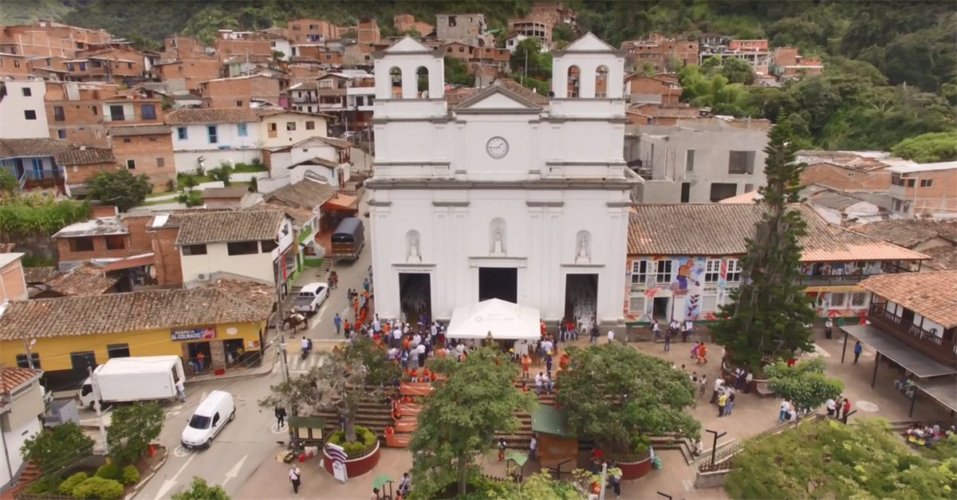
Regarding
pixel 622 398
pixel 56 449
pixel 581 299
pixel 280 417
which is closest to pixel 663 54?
pixel 581 299

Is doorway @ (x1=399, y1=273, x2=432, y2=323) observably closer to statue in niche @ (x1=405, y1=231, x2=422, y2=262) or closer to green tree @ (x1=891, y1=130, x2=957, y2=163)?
statue in niche @ (x1=405, y1=231, x2=422, y2=262)

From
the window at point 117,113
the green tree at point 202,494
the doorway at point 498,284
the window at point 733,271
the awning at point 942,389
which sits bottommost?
the awning at point 942,389

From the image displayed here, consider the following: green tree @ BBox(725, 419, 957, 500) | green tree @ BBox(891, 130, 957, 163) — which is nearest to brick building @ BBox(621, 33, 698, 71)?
green tree @ BBox(891, 130, 957, 163)

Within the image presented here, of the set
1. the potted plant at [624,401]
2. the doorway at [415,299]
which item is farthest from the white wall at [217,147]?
the potted plant at [624,401]

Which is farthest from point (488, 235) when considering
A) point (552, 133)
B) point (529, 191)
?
point (552, 133)

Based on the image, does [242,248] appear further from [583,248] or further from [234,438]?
[583,248]

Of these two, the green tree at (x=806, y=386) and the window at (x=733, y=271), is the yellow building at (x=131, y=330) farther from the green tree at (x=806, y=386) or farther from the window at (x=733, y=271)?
the window at (x=733, y=271)
